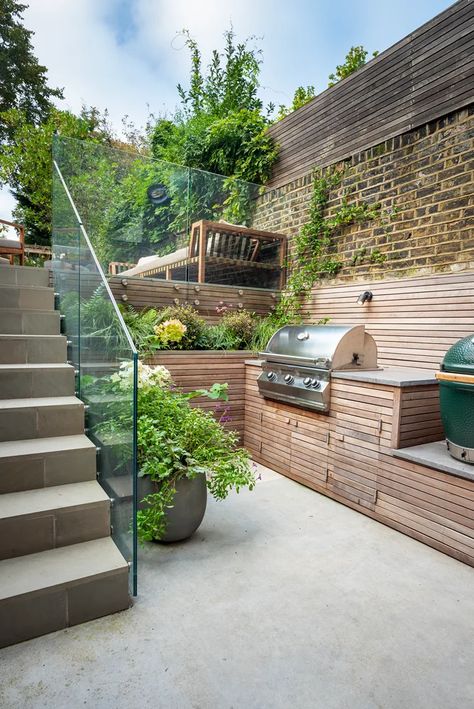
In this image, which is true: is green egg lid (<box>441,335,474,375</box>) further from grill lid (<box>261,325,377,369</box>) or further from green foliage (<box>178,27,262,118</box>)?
green foliage (<box>178,27,262,118</box>)

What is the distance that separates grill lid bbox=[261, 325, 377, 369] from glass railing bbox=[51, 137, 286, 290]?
180 cm

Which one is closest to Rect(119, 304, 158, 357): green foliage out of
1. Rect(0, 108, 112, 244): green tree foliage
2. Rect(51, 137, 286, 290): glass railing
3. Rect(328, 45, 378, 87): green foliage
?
Rect(51, 137, 286, 290): glass railing

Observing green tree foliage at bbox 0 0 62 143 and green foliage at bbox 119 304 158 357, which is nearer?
green foliage at bbox 119 304 158 357

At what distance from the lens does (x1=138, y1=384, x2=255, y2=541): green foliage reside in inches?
91.5

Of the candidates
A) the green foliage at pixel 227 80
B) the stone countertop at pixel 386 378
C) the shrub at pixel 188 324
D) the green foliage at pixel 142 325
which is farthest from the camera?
the green foliage at pixel 227 80

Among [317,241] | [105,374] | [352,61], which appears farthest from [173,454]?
[352,61]

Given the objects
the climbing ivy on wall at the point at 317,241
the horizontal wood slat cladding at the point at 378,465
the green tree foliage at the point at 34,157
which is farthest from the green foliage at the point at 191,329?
the green tree foliage at the point at 34,157

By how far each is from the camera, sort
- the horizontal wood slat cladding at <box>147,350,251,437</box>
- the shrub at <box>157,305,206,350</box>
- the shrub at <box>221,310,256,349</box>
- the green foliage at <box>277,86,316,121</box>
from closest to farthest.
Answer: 1. the horizontal wood slat cladding at <box>147,350,251,437</box>
2. the shrub at <box>157,305,206,350</box>
3. the shrub at <box>221,310,256,349</box>
4. the green foliage at <box>277,86,316,121</box>

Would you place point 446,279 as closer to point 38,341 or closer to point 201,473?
point 201,473

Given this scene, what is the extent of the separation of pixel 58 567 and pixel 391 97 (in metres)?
4.76

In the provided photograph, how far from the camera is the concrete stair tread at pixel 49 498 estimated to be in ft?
6.57

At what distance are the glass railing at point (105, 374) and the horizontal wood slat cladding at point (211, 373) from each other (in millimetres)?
1128

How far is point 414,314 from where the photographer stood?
376 centimetres

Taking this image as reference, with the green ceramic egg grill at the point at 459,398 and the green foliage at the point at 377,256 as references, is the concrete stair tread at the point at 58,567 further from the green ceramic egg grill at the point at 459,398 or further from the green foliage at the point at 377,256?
the green foliage at the point at 377,256
